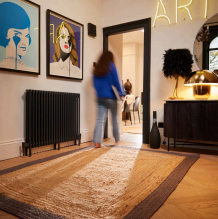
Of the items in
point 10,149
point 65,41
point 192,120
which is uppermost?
point 65,41

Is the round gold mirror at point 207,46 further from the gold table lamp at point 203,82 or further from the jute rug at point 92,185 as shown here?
the jute rug at point 92,185

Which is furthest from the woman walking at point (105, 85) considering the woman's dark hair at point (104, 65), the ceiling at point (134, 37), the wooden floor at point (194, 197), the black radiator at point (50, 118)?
the ceiling at point (134, 37)

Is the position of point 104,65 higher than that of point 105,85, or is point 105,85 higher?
point 104,65

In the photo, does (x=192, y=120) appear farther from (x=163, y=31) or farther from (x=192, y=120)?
(x=163, y=31)

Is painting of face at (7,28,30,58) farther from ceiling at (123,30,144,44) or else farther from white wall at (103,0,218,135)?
ceiling at (123,30,144,44)

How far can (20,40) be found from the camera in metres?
2.51

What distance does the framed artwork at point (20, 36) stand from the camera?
7.73ft

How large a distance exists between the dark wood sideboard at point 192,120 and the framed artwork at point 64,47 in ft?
4.98

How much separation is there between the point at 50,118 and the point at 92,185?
4.52ft

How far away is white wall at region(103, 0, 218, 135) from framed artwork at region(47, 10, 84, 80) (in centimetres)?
91

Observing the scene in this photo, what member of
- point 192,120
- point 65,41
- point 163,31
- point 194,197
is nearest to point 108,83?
point 65,41

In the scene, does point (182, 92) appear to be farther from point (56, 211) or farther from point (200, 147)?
point (56, 211)

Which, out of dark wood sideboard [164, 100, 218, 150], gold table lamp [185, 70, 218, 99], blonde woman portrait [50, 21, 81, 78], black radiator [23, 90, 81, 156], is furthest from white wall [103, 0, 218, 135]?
black radiator [23, 90, 81, 156]

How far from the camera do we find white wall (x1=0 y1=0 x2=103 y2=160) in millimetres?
2414
